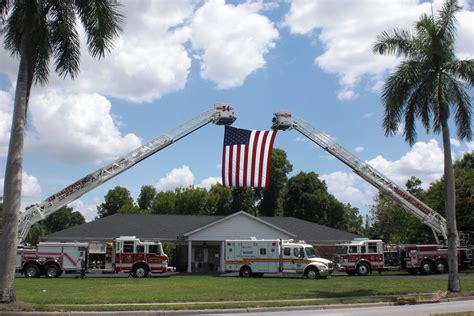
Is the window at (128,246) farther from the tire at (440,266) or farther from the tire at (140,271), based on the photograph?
the tire at (440,266)

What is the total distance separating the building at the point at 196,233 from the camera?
41.5m

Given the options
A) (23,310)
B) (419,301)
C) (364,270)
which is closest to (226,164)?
(364,270)

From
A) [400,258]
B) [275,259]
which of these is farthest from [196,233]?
[400,258]

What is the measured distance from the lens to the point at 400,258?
35.9 meters

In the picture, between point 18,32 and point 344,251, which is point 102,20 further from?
point 344,251

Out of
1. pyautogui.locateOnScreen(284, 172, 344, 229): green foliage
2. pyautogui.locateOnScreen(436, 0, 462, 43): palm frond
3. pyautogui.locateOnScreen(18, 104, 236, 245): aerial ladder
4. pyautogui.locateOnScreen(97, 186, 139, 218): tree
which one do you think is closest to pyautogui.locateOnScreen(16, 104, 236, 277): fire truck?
pyautogui.locateOnScreen(18, 104, 236, 245): aerial ladder

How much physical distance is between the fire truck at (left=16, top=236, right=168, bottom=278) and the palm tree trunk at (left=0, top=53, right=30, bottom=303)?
1846cm

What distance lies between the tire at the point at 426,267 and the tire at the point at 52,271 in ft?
76.7

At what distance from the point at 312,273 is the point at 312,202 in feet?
134

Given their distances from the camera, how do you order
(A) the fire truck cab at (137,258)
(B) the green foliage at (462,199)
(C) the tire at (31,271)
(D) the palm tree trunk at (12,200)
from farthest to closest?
(B) the green foliage at (462,199), (A) the fire truck cab at (137,258), (C) the tire at (31,271), (D) the palm tree trunk at (12,200)

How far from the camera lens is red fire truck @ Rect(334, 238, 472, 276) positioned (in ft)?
114

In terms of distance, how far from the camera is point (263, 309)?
50.2ft

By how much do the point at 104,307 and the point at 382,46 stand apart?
15195mm

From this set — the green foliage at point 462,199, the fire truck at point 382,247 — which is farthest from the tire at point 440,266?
the green foliage at point 462,199
